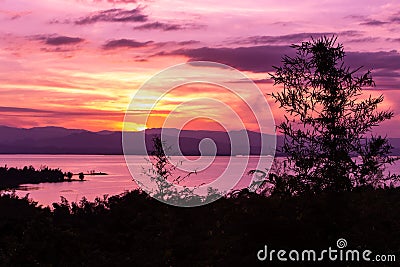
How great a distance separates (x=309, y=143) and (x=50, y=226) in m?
14.7

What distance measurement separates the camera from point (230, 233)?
20781 mm

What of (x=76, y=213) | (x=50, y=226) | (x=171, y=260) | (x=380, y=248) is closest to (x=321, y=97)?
(x=380, y=248)

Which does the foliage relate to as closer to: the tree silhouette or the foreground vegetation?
the foreground vegetation

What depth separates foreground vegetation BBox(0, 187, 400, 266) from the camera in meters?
20.2

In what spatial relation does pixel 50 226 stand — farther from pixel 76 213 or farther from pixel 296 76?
pixel 76 213

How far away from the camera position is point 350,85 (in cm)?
2455

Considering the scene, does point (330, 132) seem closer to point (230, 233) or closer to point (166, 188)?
point (230, 233)
